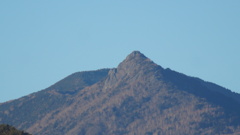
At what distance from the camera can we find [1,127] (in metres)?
176

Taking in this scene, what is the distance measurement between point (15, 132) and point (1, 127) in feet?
30.4

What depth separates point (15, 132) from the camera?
168m
